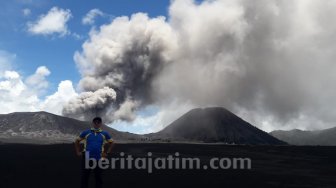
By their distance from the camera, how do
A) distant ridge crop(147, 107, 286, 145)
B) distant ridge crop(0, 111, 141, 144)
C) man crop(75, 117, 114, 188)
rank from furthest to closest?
distant ridge crop(147, 107, 286, 145) < distant ridge crop(0, 111, 141, 144) < man crop(75, 117, 114, 188)

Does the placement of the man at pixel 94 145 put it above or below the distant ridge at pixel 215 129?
below

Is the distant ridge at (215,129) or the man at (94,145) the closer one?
the man at (94,145)

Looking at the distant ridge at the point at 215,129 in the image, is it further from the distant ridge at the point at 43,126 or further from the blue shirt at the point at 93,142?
the blue shirt at the point at 93,142

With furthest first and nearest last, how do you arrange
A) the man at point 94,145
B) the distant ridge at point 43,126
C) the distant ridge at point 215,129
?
1. the distant ridge at point 215,129
2. the distant ridge at point 43,126
3. the man at point 94,145

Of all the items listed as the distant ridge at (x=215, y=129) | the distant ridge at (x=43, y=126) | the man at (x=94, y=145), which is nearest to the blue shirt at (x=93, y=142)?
the man at (x=94, y=145)

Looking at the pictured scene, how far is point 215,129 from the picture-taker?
173375 mm

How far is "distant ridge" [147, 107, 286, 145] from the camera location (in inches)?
6511

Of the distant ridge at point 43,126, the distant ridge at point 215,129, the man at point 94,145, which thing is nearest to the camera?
the man at point 94,145

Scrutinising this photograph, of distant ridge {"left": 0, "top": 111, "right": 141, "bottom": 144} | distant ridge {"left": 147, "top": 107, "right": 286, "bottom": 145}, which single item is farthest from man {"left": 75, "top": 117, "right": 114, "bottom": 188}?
distant ridge {"left": 147, "top": 107, "right": 286, "bottom": 145}

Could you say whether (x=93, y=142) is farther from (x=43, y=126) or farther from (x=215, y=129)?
(x=215, y=129)

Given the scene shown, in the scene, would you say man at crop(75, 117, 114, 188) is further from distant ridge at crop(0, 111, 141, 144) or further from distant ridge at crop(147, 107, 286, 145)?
distant ridge at crop(147, 107, 286, 145)

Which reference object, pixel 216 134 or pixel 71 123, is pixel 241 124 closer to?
pixel 216 134

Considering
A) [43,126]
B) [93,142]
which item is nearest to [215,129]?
[43,126]

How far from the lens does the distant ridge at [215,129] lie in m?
165
